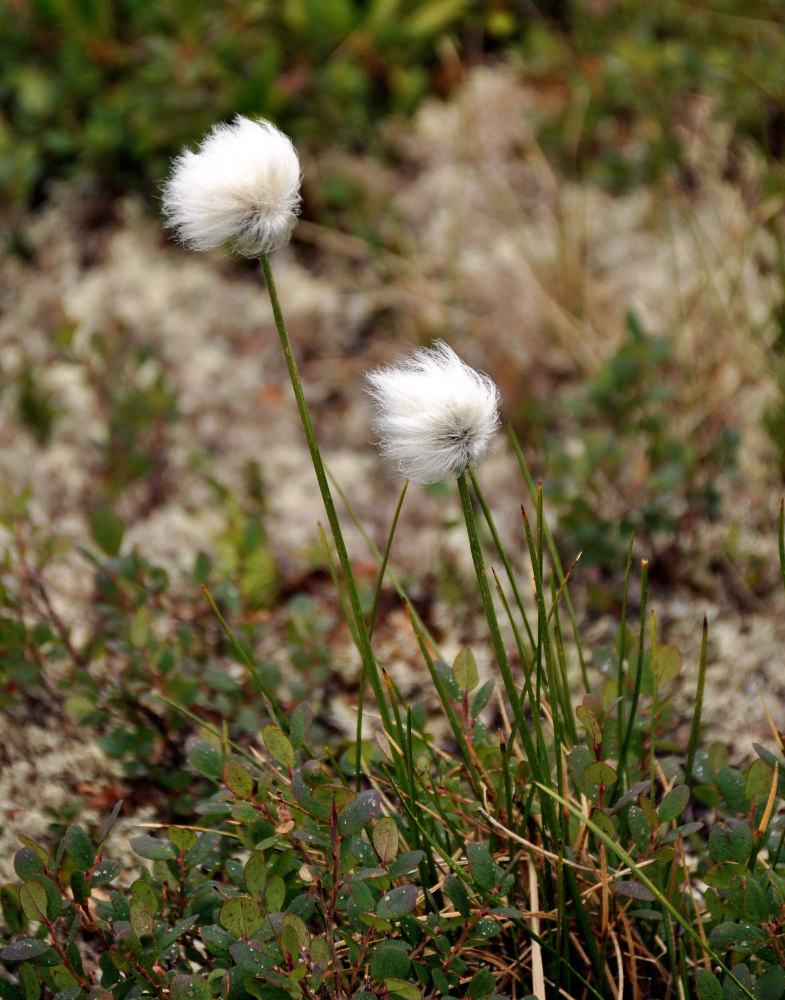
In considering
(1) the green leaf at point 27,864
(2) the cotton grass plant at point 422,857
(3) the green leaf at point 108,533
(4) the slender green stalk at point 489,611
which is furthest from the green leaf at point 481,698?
(3) the green leaf at point 108,533

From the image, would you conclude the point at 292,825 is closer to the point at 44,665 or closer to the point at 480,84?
the point at 44,665

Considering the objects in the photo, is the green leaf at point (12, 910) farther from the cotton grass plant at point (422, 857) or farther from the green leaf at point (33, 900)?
the green leaf at point (33, 900)

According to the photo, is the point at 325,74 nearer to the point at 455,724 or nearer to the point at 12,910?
the point at 455,724

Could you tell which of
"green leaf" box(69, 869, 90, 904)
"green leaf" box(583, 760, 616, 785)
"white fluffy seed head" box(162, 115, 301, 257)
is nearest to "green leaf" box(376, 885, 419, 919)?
"green leaf" box(583, 760, 616, 785)

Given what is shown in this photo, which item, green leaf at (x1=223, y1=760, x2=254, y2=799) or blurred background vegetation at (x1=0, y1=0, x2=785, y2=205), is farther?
blurred background vegetation at (x1=0, y1=0, x2=785, y2=205)

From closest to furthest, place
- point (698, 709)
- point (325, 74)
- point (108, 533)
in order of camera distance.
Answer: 1. point (698, 709)
2. point (108, 533)
3. point (325, 74)

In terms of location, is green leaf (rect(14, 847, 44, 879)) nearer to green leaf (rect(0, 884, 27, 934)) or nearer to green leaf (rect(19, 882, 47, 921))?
green leaf (rect(19, 882, 47, 921))

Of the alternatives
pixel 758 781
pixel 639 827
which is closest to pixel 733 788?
pixel 758 781
